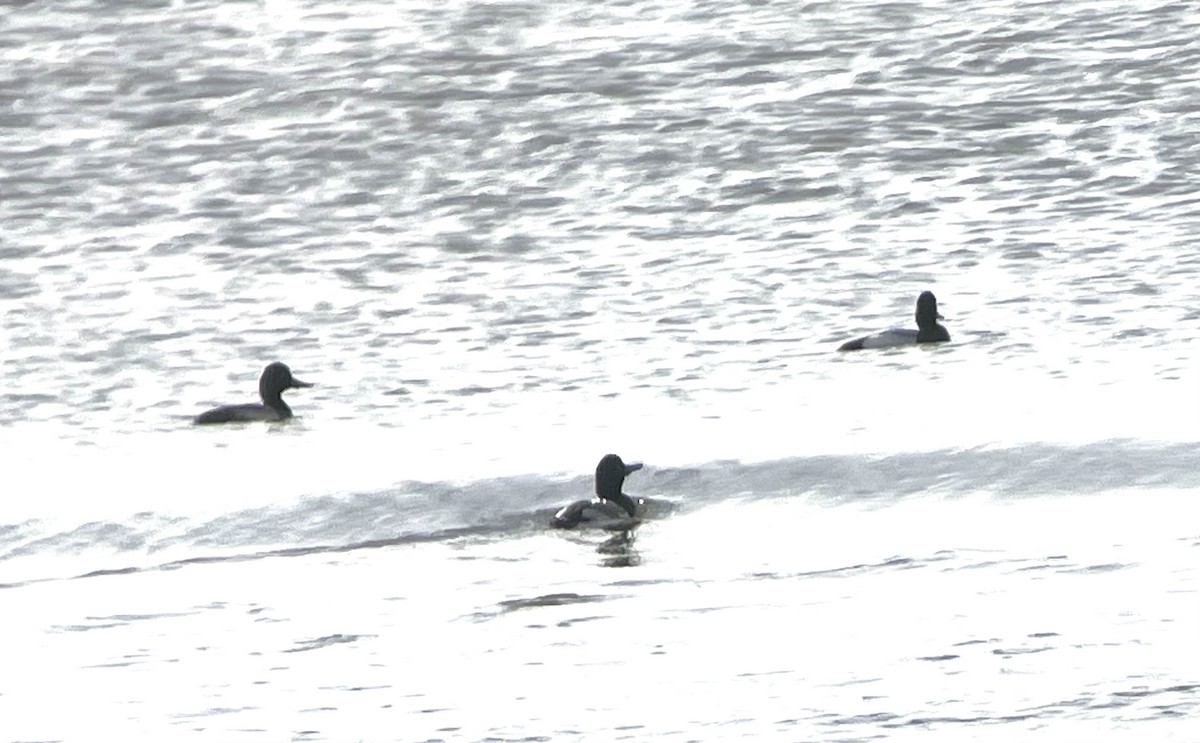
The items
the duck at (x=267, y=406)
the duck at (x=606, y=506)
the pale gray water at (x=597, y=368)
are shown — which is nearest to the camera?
the pale gray water at (x=597, y=368)

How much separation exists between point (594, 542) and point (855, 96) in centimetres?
1054

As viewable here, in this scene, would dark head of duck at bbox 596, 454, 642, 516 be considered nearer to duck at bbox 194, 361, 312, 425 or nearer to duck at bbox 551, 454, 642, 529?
duck at bbox 551, 454, 642, 529

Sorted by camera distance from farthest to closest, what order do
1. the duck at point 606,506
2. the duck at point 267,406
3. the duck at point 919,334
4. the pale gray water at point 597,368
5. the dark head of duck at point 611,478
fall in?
1. the duck at point 919,334
2. the duck at point 267,406
3. the dark head of duck at point 611,478
4. the duck at point 606,506
5. the pale gray water at point 597,368

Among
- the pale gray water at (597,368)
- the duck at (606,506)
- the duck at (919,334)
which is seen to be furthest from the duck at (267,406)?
the duck at (919,334)

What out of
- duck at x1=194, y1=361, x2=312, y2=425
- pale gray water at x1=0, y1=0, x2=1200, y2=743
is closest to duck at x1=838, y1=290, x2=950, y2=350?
pale gray water at x1=0, y1=0, x2=1200, y2=743

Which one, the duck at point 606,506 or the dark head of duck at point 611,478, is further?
the dark head of duck at point 611,478

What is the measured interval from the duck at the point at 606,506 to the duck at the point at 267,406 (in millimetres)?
2366

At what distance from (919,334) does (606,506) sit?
12.3 ft

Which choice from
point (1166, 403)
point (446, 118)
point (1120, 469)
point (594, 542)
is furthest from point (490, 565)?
point (446, 118)

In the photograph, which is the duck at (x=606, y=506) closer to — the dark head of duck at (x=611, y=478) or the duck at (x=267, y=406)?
the dark head of duck at (x=611, y=478)

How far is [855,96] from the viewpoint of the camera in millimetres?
20344

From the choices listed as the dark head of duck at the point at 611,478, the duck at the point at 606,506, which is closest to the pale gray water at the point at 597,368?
the duck at the point at 606,506

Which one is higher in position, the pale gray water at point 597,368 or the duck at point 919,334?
the pale gray water at point 597,368

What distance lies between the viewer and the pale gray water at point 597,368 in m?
8.54
